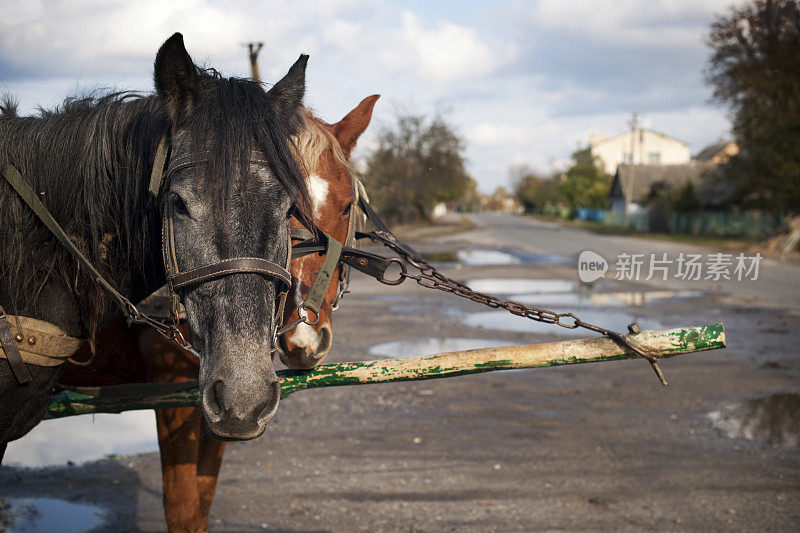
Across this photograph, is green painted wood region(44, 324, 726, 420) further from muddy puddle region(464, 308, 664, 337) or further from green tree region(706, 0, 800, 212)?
green tree region(706, 0, 800, 212)

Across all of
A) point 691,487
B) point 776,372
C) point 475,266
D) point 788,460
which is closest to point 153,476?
point 691,487

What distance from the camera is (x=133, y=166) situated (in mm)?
2066

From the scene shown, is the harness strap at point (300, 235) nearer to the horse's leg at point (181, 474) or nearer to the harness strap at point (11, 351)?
the harness strap at point (11, 351)

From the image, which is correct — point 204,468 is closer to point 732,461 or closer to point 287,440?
point 287,440

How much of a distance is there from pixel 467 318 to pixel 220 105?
1004 centimetres

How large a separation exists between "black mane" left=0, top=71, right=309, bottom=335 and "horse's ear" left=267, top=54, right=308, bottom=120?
63 mm

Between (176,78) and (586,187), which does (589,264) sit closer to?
(176,78)

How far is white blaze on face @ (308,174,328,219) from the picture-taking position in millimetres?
2986

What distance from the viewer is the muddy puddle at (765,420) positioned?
18.5ft

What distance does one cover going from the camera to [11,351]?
2053 millimetres

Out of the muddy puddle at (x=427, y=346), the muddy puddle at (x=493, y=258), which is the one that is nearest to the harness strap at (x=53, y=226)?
the muddy puddle at (x=427, y=346)

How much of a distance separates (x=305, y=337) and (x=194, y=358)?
67 centimetres

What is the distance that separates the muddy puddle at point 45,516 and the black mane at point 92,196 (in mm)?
2613

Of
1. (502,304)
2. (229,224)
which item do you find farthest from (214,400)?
(502,304)
